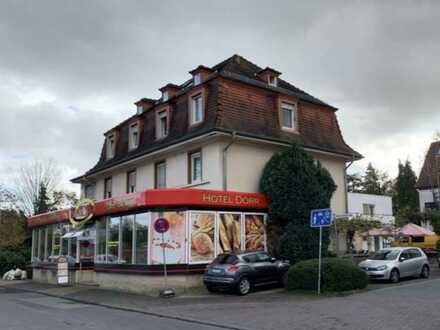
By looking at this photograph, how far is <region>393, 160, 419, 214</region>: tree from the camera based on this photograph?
62969mm

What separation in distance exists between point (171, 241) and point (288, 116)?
947 cm

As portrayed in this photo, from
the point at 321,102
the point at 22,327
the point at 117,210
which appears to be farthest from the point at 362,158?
the point at 22,327

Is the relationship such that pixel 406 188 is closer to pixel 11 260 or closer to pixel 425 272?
pixel 425 272

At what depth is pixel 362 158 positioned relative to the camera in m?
27.8

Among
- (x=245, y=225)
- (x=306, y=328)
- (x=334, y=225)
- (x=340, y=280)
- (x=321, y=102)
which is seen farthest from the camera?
(x=321, y=102)

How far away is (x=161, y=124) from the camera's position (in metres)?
26.4

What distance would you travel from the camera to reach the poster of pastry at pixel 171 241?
19922 mm

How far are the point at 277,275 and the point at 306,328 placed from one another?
8214 millimetres

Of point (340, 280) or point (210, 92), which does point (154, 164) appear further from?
point (340, 280)

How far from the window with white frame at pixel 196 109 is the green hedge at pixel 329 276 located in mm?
8696

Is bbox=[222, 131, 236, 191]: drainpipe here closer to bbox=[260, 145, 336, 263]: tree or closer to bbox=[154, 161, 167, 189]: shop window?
bbox=[260, 145, 336, 263]: tree

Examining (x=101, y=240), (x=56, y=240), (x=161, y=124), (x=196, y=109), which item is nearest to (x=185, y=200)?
(x=196, y=109)

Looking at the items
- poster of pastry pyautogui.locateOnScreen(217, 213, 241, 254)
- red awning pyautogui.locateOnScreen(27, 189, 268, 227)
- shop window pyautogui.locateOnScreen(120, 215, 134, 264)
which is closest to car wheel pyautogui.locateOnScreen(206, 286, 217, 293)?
poster of pastry pyautogui.locateOnScreen(217, 213, 241, 254)

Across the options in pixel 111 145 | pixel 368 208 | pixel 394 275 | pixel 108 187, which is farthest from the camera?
pixel 368 208
